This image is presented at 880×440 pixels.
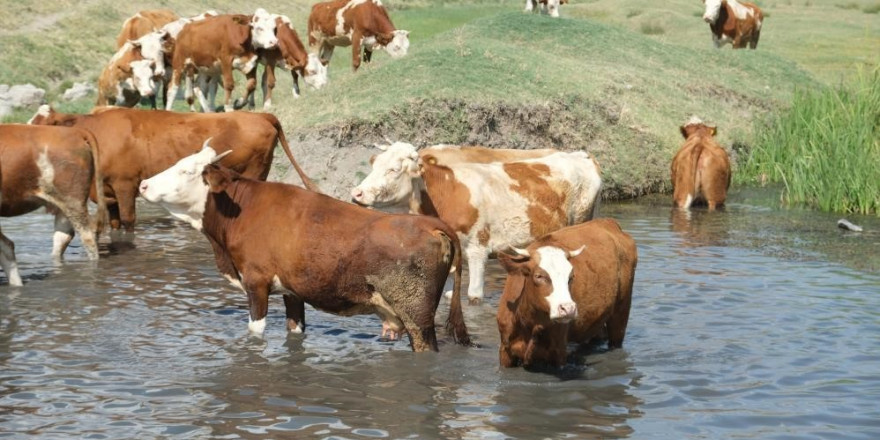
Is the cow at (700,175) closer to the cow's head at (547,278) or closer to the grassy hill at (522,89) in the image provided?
the grassy hill at (522,89)

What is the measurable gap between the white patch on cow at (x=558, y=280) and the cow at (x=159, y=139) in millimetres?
6313

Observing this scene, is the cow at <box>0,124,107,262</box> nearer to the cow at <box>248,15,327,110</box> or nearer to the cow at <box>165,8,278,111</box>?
the cow at <box>165,8,278,111</box>

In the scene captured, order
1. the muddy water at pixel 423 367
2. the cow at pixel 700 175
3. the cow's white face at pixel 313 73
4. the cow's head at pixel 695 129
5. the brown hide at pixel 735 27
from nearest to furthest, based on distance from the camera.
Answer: the muddy water at pixel 423 367, the cow at pixel 700 175, the cow's head at pixel 695 129, the cow's white face at pixel 313 73, the brown hide at pixel 735 27

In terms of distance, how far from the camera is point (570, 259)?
8.58 metres

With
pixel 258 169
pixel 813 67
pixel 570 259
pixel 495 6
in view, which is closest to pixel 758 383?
pixel 570 259

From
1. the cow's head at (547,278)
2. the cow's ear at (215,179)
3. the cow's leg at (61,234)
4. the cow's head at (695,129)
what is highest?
the cow's ear at (215,179)

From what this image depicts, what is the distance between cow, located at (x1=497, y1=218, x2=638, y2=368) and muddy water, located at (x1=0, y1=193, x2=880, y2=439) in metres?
0.22

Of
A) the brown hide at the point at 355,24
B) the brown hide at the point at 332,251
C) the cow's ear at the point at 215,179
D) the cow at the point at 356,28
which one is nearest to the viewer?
the brown hide at the point at 332,251

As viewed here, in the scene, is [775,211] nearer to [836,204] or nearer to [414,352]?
[836,204]

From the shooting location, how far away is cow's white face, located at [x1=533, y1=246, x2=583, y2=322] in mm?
7738

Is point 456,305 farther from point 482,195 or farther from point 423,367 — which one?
point 482,195

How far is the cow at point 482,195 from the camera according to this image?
10516 mm

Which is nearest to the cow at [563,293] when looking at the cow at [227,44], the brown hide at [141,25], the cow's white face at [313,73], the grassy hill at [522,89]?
the grassy hill at [522,89]

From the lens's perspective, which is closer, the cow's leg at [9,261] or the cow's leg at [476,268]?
the cow's leg at [476,268]
